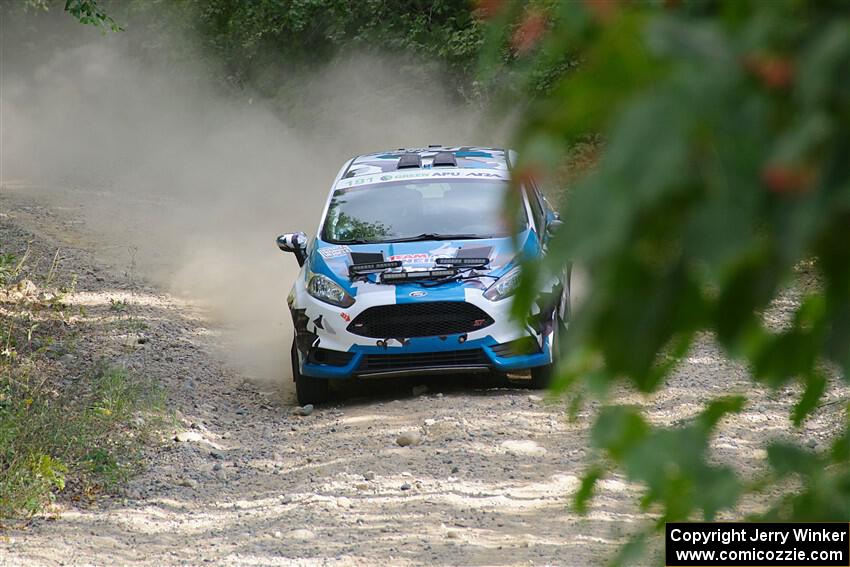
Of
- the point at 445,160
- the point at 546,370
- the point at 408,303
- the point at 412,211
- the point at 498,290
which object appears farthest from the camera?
the point at 445,160

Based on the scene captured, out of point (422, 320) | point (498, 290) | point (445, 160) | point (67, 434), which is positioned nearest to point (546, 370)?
point (498, 290)

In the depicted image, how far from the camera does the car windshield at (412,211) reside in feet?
32.4

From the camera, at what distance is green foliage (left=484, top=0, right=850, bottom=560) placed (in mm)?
1175

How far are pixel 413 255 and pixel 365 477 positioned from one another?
2.43 metres

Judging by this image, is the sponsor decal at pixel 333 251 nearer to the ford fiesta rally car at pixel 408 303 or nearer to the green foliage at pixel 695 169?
the ford fiesta rally car at pixel 408 303

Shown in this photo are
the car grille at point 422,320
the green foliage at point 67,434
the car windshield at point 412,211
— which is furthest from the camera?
the car windshield at point 412,211

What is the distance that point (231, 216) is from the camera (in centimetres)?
2144

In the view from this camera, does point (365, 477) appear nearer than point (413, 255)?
Yes

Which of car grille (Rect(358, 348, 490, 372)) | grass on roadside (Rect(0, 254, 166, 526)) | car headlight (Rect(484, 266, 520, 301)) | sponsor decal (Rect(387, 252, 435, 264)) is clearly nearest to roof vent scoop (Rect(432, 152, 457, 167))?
sponsor decal (Rect(387, 252, 435, 264))

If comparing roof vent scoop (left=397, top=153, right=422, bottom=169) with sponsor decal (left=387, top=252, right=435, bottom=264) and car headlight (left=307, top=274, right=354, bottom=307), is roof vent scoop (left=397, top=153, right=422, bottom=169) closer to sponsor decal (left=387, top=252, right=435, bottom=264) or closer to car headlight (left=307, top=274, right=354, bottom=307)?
sponsor decal (left=387, top=252, right=435, bottom=264)

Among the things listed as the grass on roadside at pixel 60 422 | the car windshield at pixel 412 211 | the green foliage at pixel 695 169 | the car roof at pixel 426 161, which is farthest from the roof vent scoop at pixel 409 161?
the green foliage at pixel 695 169

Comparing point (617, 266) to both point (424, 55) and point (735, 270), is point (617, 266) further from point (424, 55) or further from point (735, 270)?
point (424, 55)

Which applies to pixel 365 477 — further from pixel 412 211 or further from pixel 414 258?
pixel 412 211

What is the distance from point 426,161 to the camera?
431 inches
